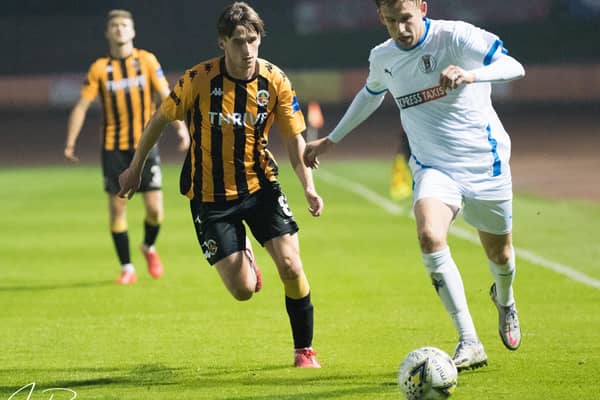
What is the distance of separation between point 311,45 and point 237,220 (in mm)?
39260

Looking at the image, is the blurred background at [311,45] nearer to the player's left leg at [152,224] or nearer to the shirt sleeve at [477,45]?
the player's left leg at [152,224]

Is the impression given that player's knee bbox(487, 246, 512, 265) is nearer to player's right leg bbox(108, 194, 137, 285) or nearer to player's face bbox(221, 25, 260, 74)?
player's face bbox(221, 25, 260, 74)

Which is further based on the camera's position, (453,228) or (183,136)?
(453,228)

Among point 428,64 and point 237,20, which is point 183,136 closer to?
point 237,20

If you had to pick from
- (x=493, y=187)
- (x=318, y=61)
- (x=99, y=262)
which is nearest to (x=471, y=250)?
(x=99, y=262)

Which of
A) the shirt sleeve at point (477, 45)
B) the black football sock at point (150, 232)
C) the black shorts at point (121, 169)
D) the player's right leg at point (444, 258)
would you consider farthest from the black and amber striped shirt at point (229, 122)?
the black football sock at point (150, 232)

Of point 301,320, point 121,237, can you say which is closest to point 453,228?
point 121,237

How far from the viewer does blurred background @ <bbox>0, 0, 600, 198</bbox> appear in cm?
4497

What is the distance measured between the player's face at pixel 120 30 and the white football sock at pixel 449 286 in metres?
5.58

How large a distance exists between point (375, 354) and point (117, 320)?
2.60 meters

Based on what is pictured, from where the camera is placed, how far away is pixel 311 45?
4688cm

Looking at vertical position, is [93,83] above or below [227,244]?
above

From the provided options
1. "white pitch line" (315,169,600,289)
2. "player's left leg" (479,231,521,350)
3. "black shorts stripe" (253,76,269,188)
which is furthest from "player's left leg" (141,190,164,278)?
"player's left leg" (479,231,521,350)

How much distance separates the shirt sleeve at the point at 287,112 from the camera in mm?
7875
